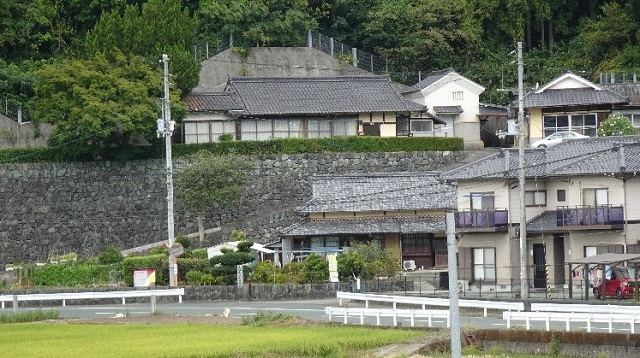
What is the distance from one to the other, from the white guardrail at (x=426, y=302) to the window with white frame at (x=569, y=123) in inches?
947

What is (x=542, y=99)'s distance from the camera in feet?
230

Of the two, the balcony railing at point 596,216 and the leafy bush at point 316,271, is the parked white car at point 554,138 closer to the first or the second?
the balcony railing at point 596,216

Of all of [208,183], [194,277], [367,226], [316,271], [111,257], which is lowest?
[194,277]

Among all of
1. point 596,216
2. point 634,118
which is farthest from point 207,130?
point 596,216

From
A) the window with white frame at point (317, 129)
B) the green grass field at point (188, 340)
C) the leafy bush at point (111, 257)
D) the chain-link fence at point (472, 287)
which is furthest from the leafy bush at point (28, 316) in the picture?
the window with white frame at point (317, 129)

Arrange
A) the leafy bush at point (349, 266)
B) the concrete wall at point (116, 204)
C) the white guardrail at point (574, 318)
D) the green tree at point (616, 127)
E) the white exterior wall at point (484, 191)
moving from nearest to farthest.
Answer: the white guardrail at point (574, 318) < the leafy bush at point (349, 266) < the white exterior wall at point (484, 191) < the concrete wall at point (116, 204) < the green tree at point (616, 127)

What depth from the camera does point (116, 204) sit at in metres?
65.3

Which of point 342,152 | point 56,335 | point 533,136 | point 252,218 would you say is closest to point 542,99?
point 533,136

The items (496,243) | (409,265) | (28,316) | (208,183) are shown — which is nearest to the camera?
(28,316)

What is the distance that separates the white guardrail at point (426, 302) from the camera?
42.3m

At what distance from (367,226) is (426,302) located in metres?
16.9

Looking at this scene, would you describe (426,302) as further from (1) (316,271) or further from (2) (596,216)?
(2) (596,216)

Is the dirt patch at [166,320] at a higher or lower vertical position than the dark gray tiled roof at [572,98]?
lower

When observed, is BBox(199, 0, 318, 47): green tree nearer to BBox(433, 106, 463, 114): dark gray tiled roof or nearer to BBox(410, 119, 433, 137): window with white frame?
BBox(433, 106, 463, 114): dark gray tiled roof
